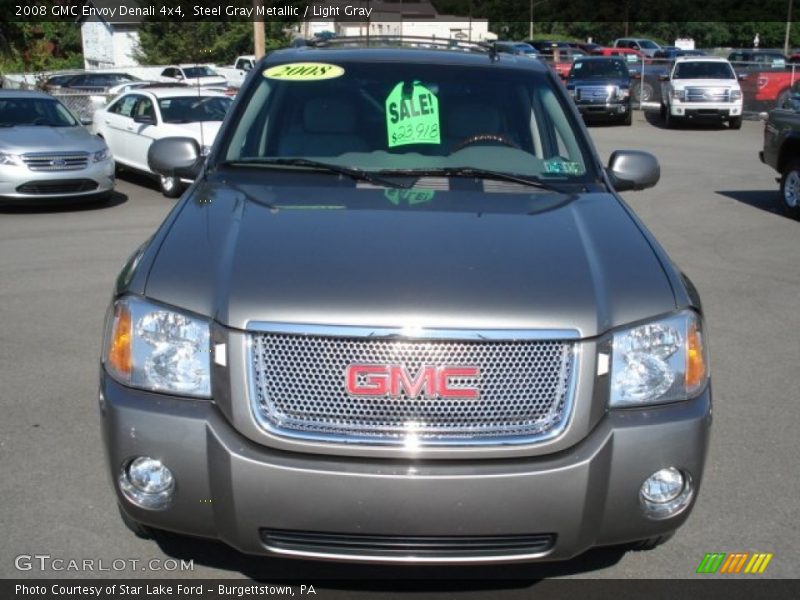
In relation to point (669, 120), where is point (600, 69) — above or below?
above

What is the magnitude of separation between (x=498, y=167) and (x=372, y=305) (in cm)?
173

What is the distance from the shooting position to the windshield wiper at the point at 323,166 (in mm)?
4187

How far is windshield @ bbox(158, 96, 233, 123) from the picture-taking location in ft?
50.0

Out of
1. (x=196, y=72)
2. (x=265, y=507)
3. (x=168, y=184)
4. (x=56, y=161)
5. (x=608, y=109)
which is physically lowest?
(x=608, y=109)

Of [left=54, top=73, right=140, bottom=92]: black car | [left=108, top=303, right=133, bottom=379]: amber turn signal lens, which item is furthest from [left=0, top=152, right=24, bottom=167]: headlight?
[left=54, top=73, right=140, bottom=92]: black car

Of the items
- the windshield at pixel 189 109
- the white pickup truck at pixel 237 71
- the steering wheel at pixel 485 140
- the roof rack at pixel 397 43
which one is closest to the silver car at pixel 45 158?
the windshield at pixel 189 109

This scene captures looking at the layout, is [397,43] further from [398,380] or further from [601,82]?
[601,82]

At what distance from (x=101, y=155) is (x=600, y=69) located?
19.8 m

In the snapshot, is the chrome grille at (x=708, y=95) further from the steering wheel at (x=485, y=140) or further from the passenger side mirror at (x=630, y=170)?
the steering wheel at (x=485, y=140)

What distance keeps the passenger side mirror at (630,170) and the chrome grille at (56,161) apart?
10.0 meters

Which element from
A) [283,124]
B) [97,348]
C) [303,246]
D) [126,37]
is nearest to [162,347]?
[303,246]

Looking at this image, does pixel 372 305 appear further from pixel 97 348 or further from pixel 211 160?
pixel 97 348

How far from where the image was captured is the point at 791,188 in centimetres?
1248

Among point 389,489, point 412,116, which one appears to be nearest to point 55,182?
point 412,116
